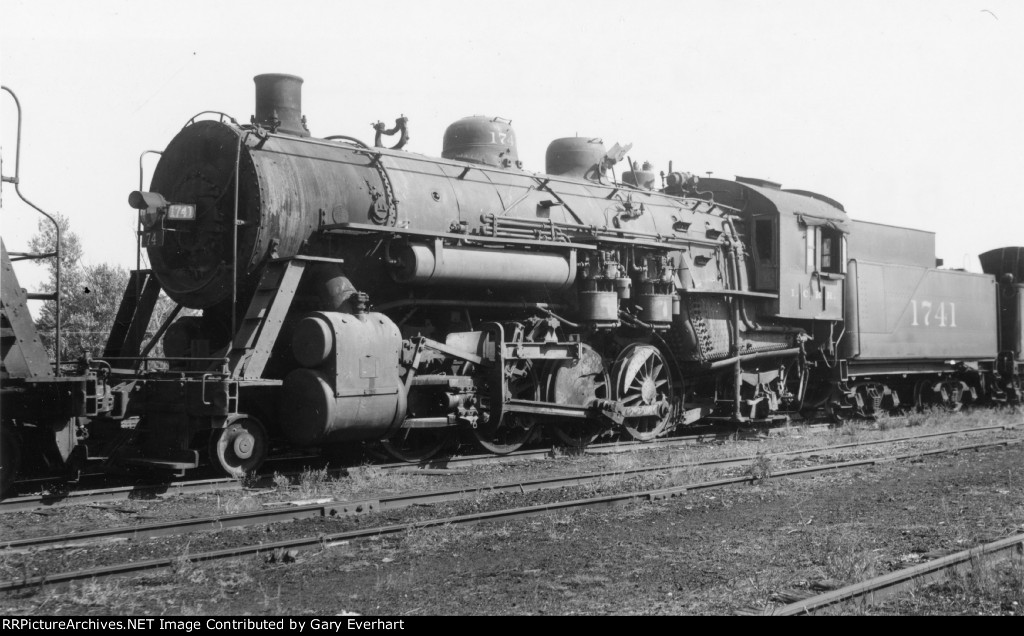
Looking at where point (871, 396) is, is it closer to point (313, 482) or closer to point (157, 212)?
point (313, 482)

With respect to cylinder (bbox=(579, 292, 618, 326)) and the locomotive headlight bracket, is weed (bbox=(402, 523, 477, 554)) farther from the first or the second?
cylinder (bbox=(579, 292, 618, 326))

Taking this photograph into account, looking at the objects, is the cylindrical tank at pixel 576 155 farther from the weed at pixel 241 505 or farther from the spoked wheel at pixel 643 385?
the weed at pixel 241 505

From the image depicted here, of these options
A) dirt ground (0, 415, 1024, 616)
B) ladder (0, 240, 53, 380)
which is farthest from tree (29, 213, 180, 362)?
dirt ground (0, 415, 1024, 616)

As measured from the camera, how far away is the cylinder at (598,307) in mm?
11195

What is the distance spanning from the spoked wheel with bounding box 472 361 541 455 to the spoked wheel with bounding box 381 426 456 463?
35 centimetres

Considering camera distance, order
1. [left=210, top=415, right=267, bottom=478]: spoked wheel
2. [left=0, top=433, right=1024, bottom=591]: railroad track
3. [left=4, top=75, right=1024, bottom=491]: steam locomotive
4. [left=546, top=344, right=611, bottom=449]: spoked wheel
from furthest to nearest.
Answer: [left=546, top=344, right=611, bottom=449]: spoked wheel
[left=4, top=75, right=1024, bottom=491]: steam locomotive
[left=210, top=415, right=267, bottom=478]: spoked wheel
[left=0, top=433, right=1024, bottom=591]: railroad track

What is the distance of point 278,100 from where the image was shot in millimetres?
9906

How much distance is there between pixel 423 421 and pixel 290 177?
2.82 meters

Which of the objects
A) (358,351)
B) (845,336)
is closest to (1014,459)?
(845,336)

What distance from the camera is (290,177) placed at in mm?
9125

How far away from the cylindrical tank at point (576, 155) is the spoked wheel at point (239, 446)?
21.0 ft

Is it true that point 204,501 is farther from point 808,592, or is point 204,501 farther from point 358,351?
point 808,592

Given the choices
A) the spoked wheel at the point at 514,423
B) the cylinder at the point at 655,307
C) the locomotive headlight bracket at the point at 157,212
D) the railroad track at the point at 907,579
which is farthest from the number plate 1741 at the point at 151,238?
the railroad track at the point at 907,579

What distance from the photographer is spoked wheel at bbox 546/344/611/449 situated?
11.1 m
